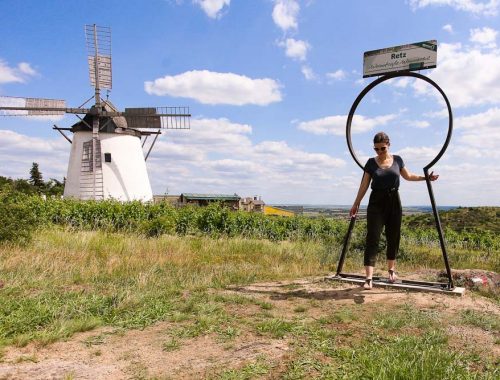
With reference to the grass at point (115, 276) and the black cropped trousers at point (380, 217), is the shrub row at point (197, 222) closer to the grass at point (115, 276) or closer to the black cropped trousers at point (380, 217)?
the grass at point (115, 276)

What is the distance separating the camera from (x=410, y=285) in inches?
214

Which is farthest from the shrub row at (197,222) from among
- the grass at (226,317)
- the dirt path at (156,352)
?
the dirt path at (156,352)

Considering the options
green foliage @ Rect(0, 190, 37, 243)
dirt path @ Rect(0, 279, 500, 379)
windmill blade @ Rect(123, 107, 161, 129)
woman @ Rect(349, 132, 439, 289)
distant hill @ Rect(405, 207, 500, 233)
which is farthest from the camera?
windmill blade @ Rect(123, 107, 161, 129)

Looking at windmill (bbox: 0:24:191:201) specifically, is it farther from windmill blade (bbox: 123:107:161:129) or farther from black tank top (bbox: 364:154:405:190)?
black tank top (bbox: 364:154:405:190)

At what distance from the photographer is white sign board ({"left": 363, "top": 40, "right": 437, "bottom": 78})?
5.58 metres

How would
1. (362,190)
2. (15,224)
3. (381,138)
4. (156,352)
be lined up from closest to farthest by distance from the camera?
(156,352)
(381,138)
(362,190)
(15,224)

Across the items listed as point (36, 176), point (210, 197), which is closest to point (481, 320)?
point (210, 197)

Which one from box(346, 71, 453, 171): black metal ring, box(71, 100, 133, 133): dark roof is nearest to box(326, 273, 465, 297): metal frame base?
box(346, 71, 453, 171): black metal ring

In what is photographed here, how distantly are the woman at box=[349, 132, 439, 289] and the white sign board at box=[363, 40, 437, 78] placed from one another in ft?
4.00

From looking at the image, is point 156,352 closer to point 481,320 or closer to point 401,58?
point 481,320

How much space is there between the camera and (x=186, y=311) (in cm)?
423

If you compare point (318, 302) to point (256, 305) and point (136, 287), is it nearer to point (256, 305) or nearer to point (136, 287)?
point (256, 305)

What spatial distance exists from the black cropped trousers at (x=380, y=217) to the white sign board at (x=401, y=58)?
71.5 inches

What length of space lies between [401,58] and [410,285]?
318 centimetres
